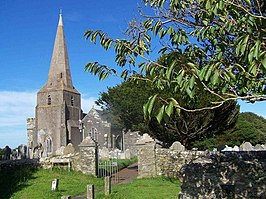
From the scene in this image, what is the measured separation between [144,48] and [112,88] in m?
35.5

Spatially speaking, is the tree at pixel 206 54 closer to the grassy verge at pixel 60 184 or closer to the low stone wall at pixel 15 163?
the grassy verge at pixel 60 184

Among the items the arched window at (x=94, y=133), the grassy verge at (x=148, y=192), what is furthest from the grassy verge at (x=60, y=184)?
the arched window at (x=94, y=133)

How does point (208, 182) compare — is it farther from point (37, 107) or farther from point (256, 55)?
point (37, 107)

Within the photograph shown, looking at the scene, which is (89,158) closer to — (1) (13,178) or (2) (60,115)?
(1) (13,178)

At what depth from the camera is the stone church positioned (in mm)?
58844

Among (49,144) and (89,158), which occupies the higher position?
(49,144)

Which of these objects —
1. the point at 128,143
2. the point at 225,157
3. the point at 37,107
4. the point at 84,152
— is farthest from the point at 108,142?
the point at 225,157

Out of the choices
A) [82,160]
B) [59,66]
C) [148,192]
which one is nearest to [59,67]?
[59,66]

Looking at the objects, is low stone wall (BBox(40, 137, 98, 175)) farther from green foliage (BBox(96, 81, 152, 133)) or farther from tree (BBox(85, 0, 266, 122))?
tree (BBox(85, 0, 266, 122))

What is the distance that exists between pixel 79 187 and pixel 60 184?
3.51 ft

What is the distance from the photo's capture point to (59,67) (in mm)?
60938

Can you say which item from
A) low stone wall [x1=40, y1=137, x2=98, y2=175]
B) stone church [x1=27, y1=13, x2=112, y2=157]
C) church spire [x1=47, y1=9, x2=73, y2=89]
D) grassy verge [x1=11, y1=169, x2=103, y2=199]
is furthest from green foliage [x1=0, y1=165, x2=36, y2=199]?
church spire [x1=47, y1=9, x2=73, y2=89]

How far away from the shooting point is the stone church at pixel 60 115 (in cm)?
5884

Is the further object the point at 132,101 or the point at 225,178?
the point at 132,101
